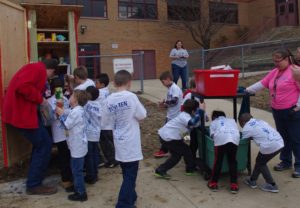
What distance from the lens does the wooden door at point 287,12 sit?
2909 centimetres

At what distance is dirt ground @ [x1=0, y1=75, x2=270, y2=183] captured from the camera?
6.10m

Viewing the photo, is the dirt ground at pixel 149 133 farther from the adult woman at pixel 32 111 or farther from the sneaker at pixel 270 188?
the sneaker at pixel 270 188

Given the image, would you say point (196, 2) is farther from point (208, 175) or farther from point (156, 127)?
point (208, 175)

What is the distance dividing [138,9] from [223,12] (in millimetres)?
6319

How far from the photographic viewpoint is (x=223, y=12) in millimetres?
29141

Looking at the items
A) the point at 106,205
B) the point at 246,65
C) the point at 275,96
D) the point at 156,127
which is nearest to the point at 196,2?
the point at 246,65

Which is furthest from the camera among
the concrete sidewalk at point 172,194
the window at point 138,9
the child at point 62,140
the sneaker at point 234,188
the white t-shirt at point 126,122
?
the window at point 138,9

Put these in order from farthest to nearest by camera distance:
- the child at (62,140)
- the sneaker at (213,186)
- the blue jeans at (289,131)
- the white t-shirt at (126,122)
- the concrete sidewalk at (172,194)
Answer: the blue jeans at (289,131) → the child at (62,140) → the sneaker at (213,186) → the concrete sidewalk at (172,194) → the white t-shirt at (126,122)

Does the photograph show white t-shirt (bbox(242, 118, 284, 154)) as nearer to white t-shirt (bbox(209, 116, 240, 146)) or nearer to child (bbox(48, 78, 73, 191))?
white t-shirt (bbox(209, 116, 240, 146))

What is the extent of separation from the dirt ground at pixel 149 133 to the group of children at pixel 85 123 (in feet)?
2.91

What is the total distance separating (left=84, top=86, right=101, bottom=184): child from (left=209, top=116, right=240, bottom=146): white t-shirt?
160 centimetres

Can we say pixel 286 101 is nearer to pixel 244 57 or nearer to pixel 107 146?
pixel 107 146

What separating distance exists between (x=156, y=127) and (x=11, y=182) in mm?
3911

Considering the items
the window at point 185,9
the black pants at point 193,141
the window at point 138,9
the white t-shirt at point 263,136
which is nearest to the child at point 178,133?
the black pants at point 193,141
